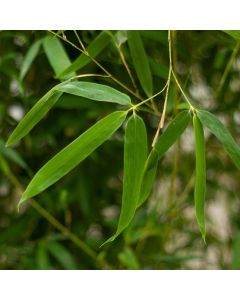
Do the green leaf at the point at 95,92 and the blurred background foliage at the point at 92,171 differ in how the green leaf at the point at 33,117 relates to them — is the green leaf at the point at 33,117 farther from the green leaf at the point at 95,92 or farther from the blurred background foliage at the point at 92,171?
the blurred background foliage at the point at 92,171

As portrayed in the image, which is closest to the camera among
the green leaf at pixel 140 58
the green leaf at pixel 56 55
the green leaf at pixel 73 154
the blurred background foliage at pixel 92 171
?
the green leaf at pixel 73 154

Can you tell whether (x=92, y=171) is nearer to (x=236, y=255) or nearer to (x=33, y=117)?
(x=236, y=255)

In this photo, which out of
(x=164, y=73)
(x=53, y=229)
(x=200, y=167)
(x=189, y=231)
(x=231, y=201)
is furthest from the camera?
(x=231, y=201)

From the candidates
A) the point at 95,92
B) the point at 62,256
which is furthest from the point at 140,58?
the point at 62,256

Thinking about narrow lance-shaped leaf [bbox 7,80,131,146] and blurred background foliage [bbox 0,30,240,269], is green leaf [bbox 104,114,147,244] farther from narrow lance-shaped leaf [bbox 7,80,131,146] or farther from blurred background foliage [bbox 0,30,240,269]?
blurred background foliage [bbox 0,30,240,269]

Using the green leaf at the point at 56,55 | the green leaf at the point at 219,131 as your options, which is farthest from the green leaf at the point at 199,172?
the green leaf at the point at 56,55

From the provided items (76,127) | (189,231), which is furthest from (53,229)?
(189,231)

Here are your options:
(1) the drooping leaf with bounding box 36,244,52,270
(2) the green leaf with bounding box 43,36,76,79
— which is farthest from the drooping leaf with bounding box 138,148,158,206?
(1) the drooping leaf with bounding box 36,244,52,270
